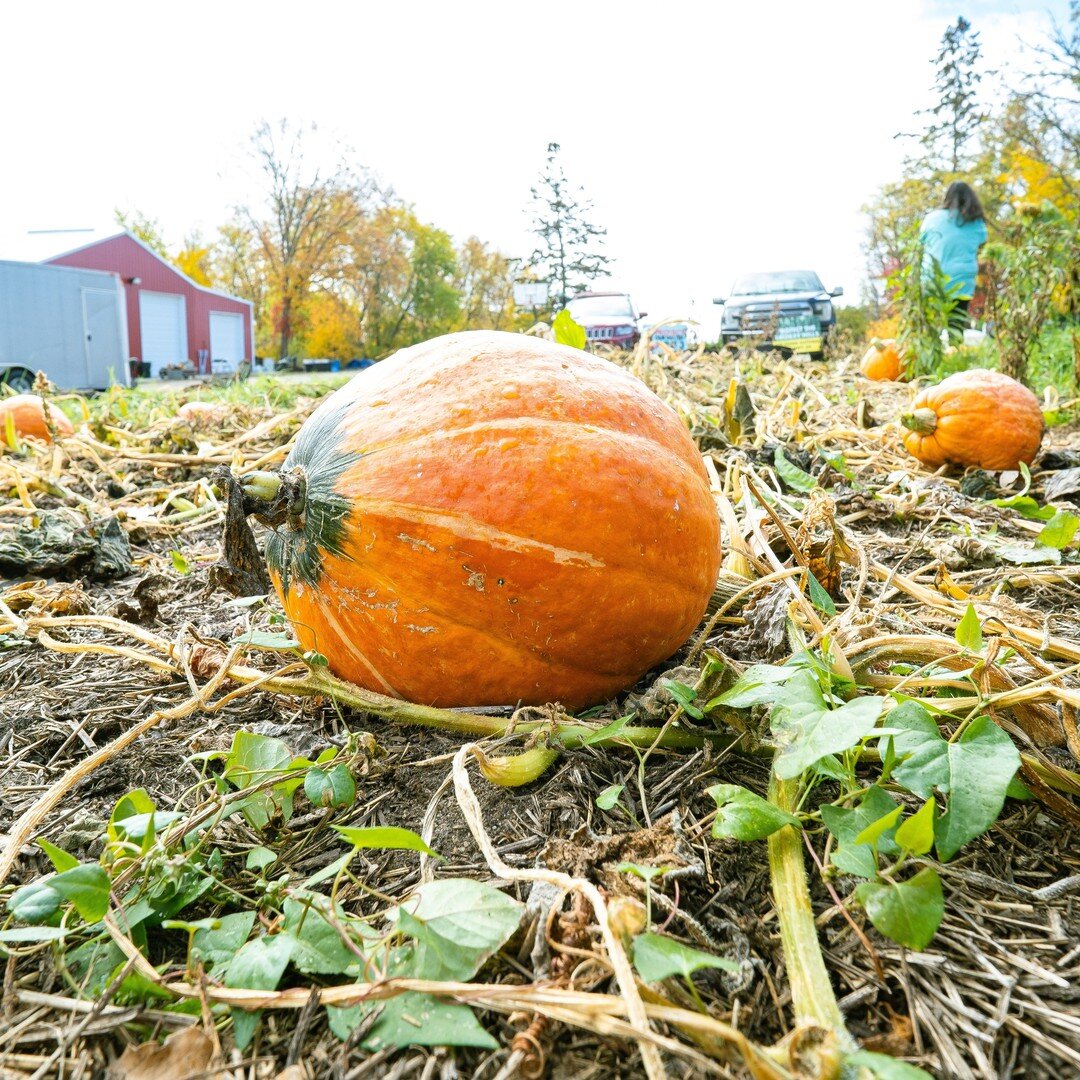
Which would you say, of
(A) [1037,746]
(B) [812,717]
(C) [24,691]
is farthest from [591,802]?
(C) [24,691]

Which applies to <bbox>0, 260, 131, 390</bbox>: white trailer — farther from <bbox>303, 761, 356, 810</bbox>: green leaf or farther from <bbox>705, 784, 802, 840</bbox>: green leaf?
<bbox>705, 784, 802, 840</bbox>: green leaf

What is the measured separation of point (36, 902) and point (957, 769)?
120 centimetres

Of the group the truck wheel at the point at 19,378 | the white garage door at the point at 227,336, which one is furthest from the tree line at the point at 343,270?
the truck wheel at the point at 19,378

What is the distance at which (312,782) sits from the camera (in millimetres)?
1279

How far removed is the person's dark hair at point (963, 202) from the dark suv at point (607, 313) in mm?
8470

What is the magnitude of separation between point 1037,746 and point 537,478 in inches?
35.4

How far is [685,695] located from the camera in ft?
4.40

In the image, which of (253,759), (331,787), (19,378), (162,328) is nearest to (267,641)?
(253,759)

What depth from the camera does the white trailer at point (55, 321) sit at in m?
19.6

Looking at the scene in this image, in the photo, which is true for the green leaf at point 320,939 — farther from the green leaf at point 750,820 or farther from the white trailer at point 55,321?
the white trailer at point 55,321

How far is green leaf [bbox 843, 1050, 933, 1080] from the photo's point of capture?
0.70 meters

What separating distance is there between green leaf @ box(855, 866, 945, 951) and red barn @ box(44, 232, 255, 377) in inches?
1456

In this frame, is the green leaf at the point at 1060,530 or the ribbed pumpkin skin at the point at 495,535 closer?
the ribbed pumpkin skin at the point at 495,535

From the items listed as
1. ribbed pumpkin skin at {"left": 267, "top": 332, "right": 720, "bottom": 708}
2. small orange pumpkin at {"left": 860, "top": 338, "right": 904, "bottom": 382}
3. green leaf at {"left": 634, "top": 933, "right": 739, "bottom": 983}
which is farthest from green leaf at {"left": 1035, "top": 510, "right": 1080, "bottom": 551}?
small orange pumpkin at {"left": 860, "top": 338, "right": 904, "bottom": 382}
